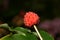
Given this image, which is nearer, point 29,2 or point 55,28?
point 55,28

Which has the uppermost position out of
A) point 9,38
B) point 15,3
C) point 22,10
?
point 15,3

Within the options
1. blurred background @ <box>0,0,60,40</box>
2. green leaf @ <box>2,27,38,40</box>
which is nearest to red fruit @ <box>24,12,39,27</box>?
green leaf @ <box>2,27,38,40</box>

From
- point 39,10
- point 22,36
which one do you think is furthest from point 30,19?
point 39,10

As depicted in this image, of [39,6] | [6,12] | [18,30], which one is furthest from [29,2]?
[18,30]

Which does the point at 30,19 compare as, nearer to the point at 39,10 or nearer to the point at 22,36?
the point at 22,36

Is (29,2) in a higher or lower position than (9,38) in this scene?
higher

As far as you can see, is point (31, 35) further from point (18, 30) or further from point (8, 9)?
point (8, 9)

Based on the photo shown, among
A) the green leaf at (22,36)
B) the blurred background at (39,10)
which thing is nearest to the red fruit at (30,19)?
the green leaf at (22,36)

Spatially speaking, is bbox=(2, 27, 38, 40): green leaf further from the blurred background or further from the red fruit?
the blurred background

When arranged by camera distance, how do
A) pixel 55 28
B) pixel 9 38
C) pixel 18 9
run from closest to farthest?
pixel 9 38
pixel 55 28
pixel 18 9
